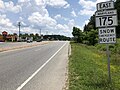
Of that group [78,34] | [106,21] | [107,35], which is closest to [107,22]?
[106,21]

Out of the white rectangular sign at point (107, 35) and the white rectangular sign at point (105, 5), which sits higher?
the white rectangular sign at point (105, 5)

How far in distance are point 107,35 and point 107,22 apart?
0.47m

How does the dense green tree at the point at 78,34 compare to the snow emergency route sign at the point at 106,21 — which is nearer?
the snow emergency route sign at the point at 106,21

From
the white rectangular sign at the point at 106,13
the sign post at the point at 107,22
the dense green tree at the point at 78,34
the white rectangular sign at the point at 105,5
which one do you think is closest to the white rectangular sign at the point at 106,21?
the sign post at the point at 107,22

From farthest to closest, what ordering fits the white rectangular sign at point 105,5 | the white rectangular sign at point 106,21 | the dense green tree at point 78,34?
the dense green tree at point 78,34, the white rectangular sign at point 105,5, the white rectangular sign at point 106,21

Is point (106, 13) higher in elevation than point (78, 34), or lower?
lower

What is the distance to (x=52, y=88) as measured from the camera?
9875mm

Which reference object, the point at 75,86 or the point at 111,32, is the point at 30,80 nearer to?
the point at 75,86

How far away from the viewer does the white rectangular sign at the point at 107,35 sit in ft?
32.1

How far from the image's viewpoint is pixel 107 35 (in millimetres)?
9891

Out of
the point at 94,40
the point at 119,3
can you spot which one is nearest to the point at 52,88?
the point at 94,40

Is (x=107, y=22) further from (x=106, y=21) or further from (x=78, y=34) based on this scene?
(x=78, y=34)

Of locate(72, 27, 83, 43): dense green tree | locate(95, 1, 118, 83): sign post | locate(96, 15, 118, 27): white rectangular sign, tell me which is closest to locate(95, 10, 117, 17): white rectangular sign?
locate(95, 1, 118, 83): sign post

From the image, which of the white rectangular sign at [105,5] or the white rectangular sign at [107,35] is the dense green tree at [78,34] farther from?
the white rectangular sign at [107,35]
